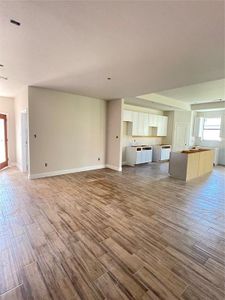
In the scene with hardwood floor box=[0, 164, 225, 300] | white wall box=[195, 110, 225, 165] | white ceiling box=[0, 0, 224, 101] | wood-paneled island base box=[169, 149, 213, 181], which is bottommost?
hardwood floor box=[0, 164, 225, 300]

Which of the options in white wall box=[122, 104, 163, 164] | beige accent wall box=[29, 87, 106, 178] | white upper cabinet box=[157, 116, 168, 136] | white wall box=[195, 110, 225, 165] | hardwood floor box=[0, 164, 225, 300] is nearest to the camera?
hardwood floor box=[0, 164, 225, 300]

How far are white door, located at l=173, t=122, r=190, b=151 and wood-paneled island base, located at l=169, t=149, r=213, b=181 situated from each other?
2.78 metres

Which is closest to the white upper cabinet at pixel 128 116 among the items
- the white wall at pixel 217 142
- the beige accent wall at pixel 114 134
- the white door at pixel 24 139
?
the beige accent wall at pixel 114 134

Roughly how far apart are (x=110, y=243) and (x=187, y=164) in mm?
3892

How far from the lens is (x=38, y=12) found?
1708 millimetres

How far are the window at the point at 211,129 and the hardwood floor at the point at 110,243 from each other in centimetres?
560

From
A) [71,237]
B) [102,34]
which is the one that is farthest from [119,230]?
[102,34]

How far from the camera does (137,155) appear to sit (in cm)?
705

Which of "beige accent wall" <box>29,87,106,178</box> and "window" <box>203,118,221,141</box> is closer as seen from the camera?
"beige accent wall" <box>29,87,106,178</box>

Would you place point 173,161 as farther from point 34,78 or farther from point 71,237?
point 34,78

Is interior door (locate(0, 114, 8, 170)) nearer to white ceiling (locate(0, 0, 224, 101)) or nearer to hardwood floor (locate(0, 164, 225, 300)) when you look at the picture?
hardwood floor (locate(0, 164, 225, 300))

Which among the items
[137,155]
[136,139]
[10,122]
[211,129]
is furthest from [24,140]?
[211,129]

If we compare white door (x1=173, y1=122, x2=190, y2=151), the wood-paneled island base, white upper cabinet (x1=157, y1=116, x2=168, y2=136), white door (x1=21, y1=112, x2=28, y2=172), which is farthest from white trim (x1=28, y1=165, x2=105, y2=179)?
white door (x1=173, y1=122, x2=190, y2=151)

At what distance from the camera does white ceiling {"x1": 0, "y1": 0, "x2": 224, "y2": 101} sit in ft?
5.34
